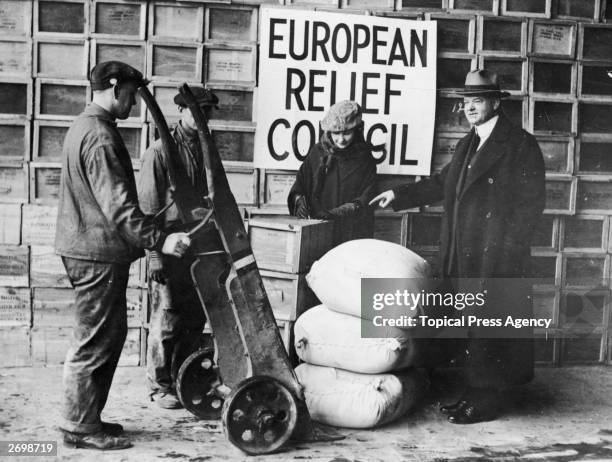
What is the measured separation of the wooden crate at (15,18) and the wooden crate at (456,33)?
2.73m

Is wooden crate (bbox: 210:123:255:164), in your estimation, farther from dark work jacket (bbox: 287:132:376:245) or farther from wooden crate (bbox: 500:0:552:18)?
wooden crate (bbox: 500:0:552:18)

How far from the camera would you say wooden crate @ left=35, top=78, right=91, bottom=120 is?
15.6ft

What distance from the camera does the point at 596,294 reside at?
5.39 meters

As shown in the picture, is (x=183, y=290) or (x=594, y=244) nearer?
(x=183, y=290)

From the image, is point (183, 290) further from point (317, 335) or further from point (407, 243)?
point (407, 243)

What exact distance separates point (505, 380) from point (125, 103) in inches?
105

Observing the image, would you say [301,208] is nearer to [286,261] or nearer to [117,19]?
[286,261]

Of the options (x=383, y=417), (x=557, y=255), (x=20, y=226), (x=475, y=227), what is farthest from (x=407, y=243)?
(x=20, y=226)

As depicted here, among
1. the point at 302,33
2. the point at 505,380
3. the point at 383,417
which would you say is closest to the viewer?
the point at 383,417

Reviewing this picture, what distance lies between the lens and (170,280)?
4266 mm

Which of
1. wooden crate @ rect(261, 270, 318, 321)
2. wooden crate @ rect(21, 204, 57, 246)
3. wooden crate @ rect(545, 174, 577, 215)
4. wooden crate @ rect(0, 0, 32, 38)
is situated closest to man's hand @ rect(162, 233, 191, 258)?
wooden crate @ rect(261, 270, 318, 321)

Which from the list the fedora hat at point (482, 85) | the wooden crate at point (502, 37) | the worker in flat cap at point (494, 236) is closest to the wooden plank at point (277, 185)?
the worker in flat cap at point (494, 236)

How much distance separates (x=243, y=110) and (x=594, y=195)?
2619 mm

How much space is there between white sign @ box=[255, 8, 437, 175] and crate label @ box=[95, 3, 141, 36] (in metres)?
0.84
